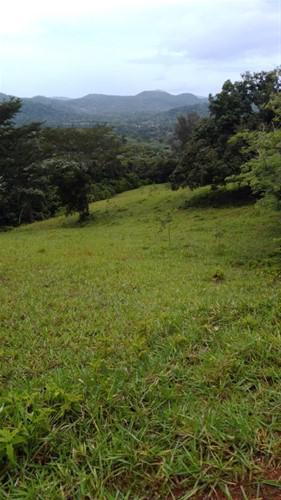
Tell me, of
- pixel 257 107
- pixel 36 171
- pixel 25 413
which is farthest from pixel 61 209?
pixel 25 413

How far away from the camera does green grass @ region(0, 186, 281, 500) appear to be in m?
2.46

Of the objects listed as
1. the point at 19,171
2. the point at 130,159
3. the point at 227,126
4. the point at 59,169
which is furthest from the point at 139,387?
the point at 130,159

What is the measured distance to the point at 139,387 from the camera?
3.29 m

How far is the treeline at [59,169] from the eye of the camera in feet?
71.6

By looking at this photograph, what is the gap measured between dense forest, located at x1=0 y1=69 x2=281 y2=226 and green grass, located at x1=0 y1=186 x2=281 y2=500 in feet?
18.8

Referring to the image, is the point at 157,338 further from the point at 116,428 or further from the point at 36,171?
the point at 36,171

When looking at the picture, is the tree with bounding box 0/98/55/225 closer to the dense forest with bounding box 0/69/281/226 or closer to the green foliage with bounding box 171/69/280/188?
the dense forest with bounding box 0/69/281/226

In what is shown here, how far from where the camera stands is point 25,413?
2.82 metres

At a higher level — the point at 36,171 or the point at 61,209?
the point at 36,171

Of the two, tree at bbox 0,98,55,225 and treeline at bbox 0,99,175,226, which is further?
tree at bbox 0,98,55,225

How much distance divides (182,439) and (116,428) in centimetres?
47

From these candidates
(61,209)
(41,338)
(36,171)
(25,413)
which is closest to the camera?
(25,413)

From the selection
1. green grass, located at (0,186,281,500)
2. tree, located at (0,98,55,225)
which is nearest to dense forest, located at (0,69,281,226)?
tree, located at (0,98,55,225)

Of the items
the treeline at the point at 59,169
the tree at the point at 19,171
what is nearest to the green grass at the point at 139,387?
the treeline at the point at 59,169
